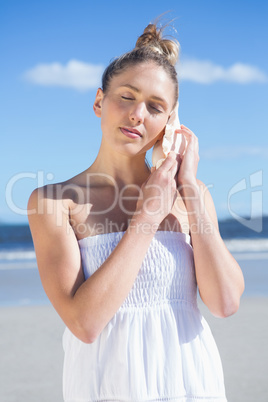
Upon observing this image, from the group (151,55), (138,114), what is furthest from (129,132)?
(151,55)

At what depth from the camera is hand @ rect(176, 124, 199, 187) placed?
1.97 meters

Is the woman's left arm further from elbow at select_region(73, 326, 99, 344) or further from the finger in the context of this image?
elbow at select_region(73, 326, 99, 344)

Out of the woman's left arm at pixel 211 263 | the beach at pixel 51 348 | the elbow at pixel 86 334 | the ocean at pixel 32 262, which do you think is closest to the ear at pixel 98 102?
the woman's left arm at pixel 211 263

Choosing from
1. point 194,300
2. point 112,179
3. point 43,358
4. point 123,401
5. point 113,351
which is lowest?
point 43,358

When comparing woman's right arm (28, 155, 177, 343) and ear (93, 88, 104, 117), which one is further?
ear (93, 88, 104, 117)

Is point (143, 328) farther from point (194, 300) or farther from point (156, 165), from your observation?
point (156, 165)

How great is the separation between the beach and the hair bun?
3354 millimetres

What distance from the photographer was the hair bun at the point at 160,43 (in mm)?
2096

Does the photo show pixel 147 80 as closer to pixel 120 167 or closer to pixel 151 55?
pixel 151 55

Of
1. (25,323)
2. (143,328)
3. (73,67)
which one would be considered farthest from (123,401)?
(73,67)

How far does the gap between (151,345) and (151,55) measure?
107 cm

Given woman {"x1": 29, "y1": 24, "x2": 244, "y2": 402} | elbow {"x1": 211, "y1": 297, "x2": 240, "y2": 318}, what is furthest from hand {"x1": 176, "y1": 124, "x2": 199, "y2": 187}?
elbow {"x1": 211, "y1": 297, "x2": 240, "y2": 318}

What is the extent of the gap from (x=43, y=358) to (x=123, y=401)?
159 inches

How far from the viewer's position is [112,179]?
2125mm
